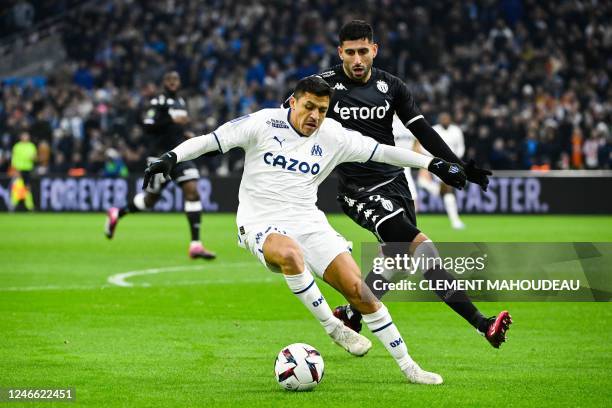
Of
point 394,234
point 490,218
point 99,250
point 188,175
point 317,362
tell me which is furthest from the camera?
point 490,218

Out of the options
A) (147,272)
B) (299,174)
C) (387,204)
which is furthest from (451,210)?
(299,174)

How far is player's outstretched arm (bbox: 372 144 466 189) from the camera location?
7.46 meters

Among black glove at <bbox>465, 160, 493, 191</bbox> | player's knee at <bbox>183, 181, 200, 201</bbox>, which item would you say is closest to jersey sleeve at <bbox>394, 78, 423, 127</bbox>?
black glove at <bbox>465, 160, 493, 191</bbox>

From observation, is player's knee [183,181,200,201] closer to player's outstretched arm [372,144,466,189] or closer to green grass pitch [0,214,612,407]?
green grass pitch [0,214,612,407]

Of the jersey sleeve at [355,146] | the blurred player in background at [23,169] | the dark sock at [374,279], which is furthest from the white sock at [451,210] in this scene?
the jersey sleeve at [355,146]

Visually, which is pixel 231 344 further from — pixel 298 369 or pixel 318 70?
pixel 318 70

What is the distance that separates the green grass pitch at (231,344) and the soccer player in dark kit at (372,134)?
0.93 metres

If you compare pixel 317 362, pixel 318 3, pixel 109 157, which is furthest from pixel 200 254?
pixel 318 3

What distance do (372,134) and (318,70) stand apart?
74.5ft

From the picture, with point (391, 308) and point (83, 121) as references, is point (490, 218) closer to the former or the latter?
point (83, 121)

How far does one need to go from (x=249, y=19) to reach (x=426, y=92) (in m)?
7.52

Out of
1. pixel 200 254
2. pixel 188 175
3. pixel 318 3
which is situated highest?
pixel 318 3

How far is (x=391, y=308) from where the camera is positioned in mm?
10797

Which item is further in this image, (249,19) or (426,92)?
(249,19)
